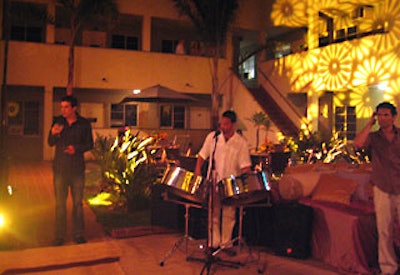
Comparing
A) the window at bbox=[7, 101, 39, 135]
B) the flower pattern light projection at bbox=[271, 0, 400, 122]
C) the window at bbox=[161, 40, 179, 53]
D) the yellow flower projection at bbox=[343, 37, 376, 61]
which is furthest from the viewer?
the window at bbox=[161, 40, 179, 53]

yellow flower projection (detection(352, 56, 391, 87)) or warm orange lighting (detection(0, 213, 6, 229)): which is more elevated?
yellow flower projection (detection(352, 56, 391, 87))

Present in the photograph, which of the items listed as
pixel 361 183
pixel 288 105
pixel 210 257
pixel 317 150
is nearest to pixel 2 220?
pixel 210 257

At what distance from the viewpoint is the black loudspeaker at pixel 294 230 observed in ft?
16.8

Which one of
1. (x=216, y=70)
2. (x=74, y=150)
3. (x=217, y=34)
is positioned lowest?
(x=74, y=150)

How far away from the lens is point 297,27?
17641 millimetres

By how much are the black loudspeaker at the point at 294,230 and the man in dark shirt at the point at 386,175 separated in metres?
0.95

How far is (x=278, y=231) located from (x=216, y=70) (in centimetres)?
1228

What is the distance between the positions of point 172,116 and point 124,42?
148 inches

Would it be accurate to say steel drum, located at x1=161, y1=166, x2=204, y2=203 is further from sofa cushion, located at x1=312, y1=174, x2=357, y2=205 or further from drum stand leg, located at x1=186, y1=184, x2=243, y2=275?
sofa cushion, located at x1=312, y1=174, x2=357, y2=205

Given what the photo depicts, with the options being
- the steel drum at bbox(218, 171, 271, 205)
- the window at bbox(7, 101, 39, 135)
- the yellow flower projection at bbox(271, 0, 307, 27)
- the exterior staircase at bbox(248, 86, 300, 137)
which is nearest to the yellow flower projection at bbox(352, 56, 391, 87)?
the exterior staircase at bbox(248, 86, 300, 137)

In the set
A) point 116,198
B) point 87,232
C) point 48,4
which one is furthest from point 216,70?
point 87,232

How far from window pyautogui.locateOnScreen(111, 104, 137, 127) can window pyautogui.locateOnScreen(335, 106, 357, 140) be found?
8.27m

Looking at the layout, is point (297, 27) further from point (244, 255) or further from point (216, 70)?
point (244, 255)

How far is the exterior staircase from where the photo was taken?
16000mm
